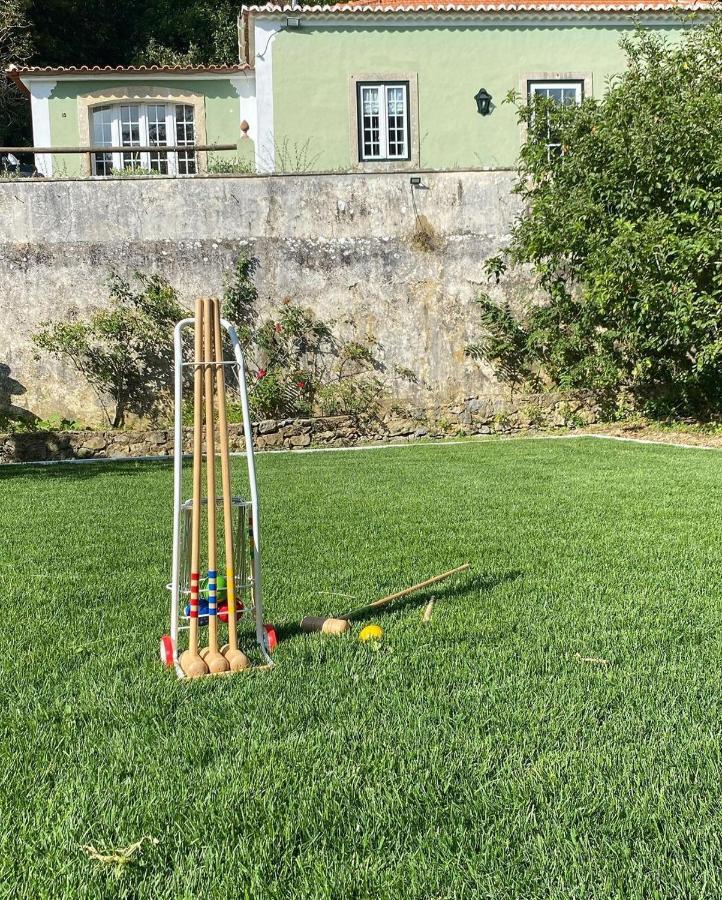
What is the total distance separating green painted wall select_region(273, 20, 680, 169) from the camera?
53.9 ft

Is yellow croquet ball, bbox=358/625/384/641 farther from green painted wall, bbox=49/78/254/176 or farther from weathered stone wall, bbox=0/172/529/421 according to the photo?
green painted wall, bbox=49/78/254/176

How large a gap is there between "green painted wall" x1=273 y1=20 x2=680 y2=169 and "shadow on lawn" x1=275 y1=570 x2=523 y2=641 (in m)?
13.4

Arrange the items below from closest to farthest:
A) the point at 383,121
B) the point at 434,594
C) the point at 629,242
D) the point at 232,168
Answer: the point at 434,594
the point at 629,242
the point at 232,168
the point at 383,121

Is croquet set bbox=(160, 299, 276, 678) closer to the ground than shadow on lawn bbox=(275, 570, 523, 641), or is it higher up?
higher up

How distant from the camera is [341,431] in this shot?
14.1 meters

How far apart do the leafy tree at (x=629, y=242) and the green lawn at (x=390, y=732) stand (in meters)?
7.60

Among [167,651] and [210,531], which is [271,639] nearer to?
[167,651]

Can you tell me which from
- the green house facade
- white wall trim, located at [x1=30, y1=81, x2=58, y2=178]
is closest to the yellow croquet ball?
the green house facade

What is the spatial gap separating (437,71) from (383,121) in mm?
1406

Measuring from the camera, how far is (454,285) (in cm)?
1443

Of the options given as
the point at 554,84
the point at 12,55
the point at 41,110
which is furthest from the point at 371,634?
the point at 12,55

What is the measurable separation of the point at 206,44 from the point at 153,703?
2596 cm

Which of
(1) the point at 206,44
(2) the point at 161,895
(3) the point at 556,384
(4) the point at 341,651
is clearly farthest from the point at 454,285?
(1) the point at 206,44

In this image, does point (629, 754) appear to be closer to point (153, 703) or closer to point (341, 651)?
point (341, 651)
